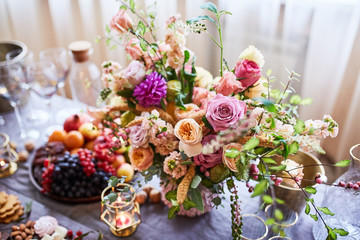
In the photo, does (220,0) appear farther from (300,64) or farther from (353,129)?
(353,129)

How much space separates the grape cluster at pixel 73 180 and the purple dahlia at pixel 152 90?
12.2 inches

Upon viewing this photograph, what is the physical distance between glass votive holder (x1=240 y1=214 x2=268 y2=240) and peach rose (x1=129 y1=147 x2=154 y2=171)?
253 millimetres

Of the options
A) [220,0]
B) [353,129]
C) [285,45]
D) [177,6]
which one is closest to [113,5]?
[177,6]

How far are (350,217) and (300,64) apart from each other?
1.01 metres

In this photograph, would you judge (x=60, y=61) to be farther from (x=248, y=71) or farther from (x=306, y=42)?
(x=306, y=42)

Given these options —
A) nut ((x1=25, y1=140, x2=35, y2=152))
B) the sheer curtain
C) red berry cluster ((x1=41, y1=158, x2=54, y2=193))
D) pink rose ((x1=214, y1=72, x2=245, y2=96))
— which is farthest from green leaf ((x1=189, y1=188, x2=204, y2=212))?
the sheer curtain

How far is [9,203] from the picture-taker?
0.93 m

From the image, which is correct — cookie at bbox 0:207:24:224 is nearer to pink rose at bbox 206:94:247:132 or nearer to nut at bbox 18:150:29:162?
nut at bbox 18:150:29:162

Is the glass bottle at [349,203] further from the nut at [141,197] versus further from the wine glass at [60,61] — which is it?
the wine glass at [60,61]

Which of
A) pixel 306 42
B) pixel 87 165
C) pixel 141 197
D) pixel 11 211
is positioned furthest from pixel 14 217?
pixel 306 42

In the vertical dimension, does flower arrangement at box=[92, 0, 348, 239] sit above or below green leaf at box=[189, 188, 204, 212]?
above

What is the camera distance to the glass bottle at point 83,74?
123 centimetres

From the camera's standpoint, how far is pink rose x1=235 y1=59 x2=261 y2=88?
70cm

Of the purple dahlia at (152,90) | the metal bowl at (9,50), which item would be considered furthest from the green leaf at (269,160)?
the metal bowl at (9,50)
